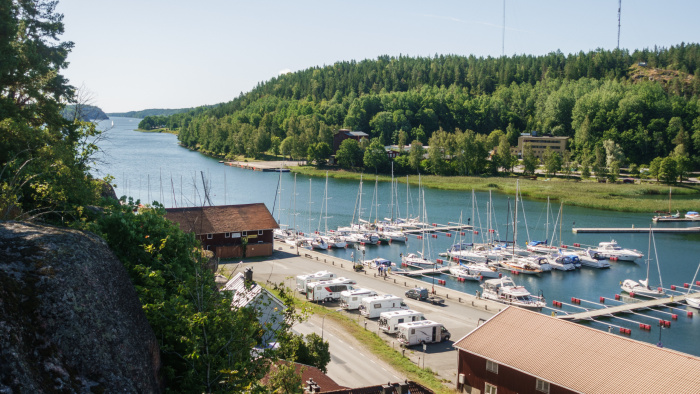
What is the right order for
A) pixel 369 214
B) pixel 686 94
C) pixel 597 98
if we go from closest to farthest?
pixel 369 214 < pixel 597 98 < pixel 686 94

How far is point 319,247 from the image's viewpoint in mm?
46625

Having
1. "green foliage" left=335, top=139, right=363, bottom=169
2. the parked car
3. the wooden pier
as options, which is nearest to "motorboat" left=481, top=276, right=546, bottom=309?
the wooden pier

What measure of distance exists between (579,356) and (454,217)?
44.2m

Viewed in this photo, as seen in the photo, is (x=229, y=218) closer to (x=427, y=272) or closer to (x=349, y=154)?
(x=427, y=272)

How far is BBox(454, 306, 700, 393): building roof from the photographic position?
15594 millimetres

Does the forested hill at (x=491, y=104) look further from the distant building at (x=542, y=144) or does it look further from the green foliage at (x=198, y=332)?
the green foliage at (x=198, y=332)

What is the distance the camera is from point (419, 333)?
23984 millimetres

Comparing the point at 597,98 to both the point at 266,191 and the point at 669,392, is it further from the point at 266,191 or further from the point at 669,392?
the point at 669,392

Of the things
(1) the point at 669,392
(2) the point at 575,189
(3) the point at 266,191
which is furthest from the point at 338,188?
(1) the point at 669,392

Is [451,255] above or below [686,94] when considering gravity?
→ below

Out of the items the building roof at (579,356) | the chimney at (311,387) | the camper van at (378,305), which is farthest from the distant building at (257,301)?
the camper van at (378,305)

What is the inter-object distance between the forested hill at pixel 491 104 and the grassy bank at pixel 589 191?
1677 cm

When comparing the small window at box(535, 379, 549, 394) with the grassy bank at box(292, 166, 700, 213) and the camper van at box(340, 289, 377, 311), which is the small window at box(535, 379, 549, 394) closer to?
the camper van at box(340, 289, 377, 311)

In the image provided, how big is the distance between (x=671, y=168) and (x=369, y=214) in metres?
49.2
